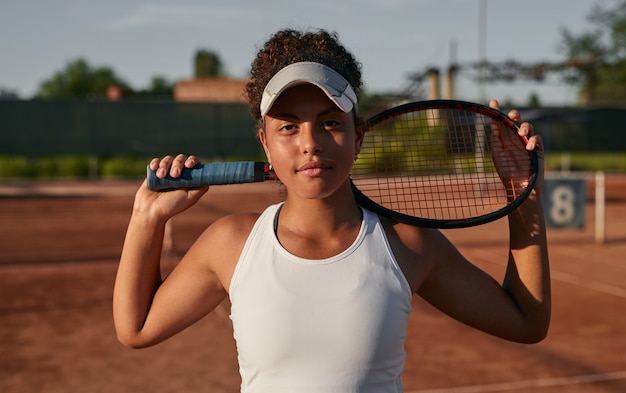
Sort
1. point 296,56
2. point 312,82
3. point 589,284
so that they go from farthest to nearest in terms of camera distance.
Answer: point 589,284
point 296,56
point 312,82

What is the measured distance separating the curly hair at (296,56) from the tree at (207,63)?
90.5 meters

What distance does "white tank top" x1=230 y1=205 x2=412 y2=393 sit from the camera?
1.52 m

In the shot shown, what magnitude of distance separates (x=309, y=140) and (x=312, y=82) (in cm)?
12

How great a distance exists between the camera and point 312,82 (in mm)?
1515

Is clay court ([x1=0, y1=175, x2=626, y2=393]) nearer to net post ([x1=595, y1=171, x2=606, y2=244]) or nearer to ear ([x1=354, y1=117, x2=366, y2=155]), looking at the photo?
net post ([x1=595, y1=171, x2=606, y2=244])

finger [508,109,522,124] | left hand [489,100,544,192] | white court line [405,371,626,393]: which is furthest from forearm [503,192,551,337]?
white court line [405,371,626,393]

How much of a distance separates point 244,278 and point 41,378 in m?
4.04

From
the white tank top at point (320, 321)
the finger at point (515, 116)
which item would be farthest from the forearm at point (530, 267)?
the white tank top at point (320, 321)

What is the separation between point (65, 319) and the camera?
666cm

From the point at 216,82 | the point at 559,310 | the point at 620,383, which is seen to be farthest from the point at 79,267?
the point at 216,82

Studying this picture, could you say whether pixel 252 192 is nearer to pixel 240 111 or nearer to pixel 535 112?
pixel 240 111

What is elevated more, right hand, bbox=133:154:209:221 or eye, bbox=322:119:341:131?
eye, bbox=322:119:341:131

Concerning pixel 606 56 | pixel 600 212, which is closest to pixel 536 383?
pixel 600 212

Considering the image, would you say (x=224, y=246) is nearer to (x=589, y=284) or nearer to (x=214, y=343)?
(x=214, y=343)
